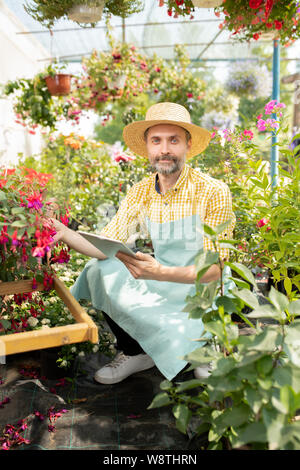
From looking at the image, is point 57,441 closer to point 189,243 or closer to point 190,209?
point 189,243

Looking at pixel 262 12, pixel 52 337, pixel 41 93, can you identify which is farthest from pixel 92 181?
pixel 52 337

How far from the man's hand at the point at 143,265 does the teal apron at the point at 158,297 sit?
0.18 meters

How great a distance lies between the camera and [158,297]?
5.69 feet

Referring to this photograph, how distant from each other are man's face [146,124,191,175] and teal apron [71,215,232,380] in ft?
0.83

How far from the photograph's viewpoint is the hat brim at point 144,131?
5.94 ft

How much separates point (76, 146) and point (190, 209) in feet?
9.36

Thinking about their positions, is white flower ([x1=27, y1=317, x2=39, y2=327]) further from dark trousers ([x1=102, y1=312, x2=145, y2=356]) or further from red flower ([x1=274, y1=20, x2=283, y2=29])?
Result: red flower ([x1=274, y1=20, x2=283, y2=29])

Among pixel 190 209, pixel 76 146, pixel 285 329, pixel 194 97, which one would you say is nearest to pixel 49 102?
pixel 76 146

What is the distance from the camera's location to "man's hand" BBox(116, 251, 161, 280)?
1430 mm

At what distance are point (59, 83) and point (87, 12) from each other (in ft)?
8.47

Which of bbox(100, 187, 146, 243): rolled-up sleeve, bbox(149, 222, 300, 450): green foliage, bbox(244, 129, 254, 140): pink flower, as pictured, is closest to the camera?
bbox(149, 222, 300, 450): green foliage

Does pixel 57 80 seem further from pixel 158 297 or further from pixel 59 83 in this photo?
pixel 158 297

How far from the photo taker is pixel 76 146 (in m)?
4.34

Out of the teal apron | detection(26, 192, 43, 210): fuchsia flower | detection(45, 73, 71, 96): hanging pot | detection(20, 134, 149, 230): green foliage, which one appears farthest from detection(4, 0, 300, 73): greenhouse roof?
detection(26, 192, 43, 210): fuchsia flower
